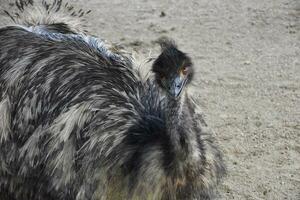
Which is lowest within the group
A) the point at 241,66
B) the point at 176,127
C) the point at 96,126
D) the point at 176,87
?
the point at 241,66

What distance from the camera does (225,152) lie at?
386cm

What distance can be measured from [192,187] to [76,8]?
3.45 metres

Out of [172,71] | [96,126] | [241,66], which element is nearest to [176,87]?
[172,71]

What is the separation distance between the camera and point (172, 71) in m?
2.31

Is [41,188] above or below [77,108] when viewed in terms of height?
below

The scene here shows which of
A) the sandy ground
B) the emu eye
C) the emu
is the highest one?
the emu eye

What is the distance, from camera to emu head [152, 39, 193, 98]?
229cm

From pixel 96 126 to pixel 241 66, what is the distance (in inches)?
92.1

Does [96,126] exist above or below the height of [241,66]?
above

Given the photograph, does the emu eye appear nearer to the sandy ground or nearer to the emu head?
the emu head

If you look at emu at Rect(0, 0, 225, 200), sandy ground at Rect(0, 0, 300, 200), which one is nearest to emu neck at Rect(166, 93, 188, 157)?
emu at Rect(0, 0, 225, 200)

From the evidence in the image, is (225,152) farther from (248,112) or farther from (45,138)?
(45,138)

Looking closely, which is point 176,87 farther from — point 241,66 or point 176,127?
point 241,66

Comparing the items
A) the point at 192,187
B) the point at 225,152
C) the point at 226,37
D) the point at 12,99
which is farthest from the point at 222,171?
the point at 226,37
